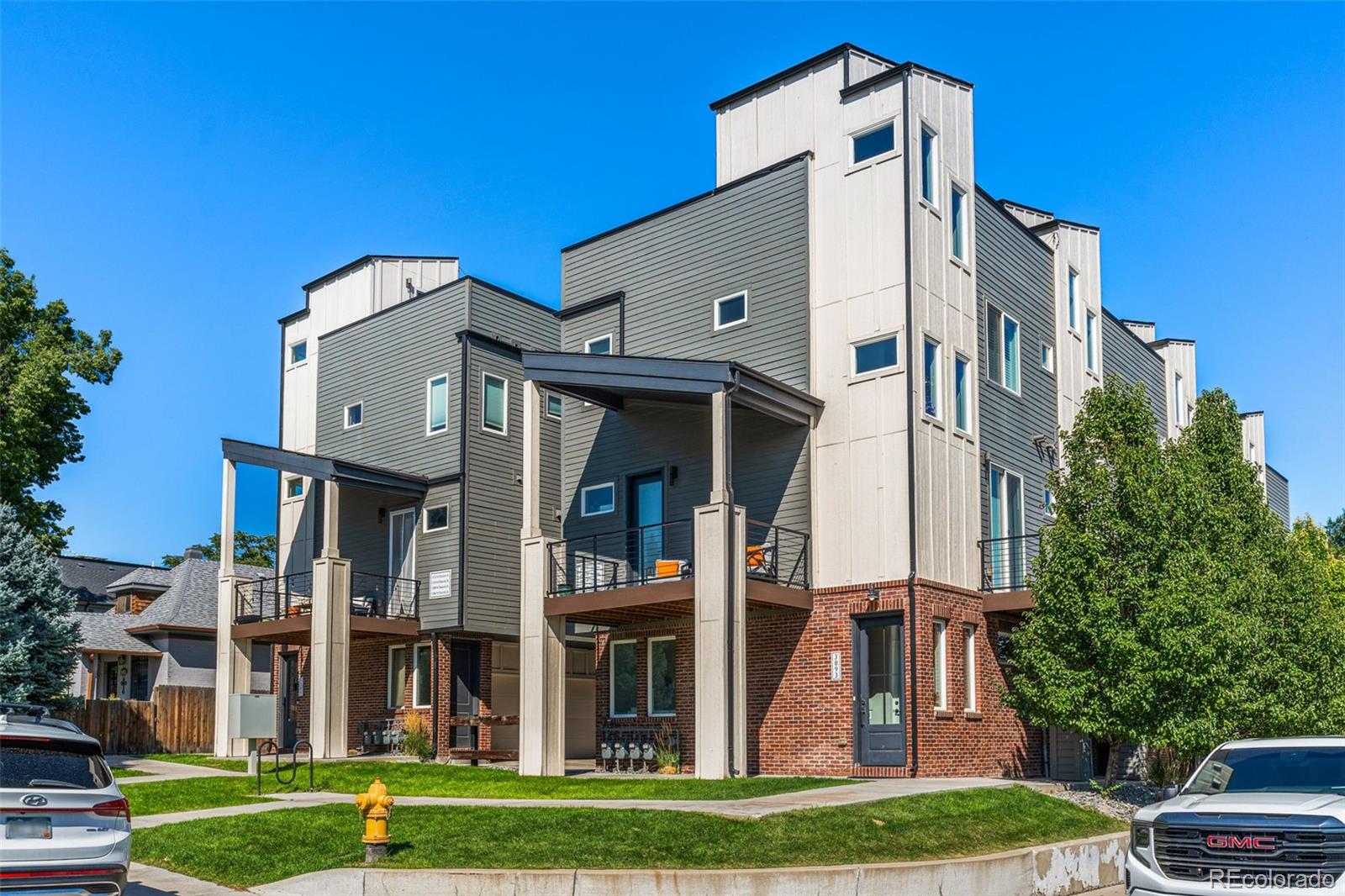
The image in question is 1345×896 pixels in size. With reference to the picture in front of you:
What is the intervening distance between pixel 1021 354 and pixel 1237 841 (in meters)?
17.2

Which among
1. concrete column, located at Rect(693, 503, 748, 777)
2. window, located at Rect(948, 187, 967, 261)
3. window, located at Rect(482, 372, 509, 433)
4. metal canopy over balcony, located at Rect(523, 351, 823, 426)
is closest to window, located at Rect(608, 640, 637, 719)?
concrete column, located at Rect(693, 503, 748, 777)

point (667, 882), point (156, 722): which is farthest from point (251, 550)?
point (667, 882)

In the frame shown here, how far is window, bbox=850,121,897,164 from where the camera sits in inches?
900

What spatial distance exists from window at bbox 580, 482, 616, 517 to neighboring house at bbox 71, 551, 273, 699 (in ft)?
54.1

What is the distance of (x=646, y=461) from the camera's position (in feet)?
83.4

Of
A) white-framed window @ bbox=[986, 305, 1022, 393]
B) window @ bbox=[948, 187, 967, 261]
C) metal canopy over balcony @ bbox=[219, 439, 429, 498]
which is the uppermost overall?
window @ bbox=[948, 187, 967, 261]

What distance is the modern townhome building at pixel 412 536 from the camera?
92.6 ft

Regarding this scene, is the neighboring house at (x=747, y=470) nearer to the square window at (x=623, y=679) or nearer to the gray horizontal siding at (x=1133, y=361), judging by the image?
the square window at (x=623, y=679)

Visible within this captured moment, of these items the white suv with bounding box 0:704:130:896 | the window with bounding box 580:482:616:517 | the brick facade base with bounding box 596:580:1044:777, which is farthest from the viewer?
the window with bounding box 580:482:616:517

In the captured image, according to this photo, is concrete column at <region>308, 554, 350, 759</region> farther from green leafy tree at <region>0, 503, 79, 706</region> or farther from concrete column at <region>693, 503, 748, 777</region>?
concrete column at <region>693, 503, 748, 777</region>

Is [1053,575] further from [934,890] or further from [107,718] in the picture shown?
[107,718]

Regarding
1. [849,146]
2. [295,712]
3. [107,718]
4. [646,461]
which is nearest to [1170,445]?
[849,146]

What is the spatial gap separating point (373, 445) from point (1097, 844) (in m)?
20.0

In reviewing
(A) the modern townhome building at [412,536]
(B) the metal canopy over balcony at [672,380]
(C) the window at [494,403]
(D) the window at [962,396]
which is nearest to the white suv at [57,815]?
(B) the metal canopy over balcony at [672,380]
